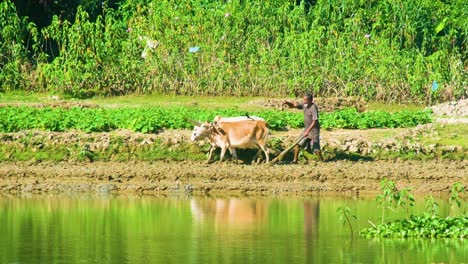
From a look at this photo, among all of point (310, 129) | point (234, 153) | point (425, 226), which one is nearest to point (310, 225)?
point (425, 226)

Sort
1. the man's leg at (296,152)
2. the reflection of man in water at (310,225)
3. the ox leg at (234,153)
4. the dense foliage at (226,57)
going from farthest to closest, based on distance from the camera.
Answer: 1. the dense foliage at (226,57)
2. the ox leg at (234,153)
3. the man's leg at (296,152)
4. the reflection of man in water at (310,225)

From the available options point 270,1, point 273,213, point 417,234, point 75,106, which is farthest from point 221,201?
point 270,1

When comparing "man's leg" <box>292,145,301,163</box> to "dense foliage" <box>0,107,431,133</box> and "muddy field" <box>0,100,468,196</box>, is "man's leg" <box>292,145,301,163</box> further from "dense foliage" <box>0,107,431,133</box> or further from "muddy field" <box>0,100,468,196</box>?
"dense foliage" <box>0,107,431,133</box>

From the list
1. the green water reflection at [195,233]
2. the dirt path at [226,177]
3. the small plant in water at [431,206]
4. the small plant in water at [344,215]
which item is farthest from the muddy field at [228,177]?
the small plant in water at [431,206]

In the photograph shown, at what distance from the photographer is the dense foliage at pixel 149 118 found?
821 inches

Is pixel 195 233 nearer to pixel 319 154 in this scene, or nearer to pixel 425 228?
pixel 425 228

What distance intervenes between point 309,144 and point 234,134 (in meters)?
1.17

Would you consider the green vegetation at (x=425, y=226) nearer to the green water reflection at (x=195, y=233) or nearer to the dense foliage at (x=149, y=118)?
the green water reflection at (x=195, y=233)

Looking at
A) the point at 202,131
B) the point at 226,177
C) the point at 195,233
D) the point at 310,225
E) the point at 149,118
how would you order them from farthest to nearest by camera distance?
1. the point at 149,118
2. the point at 202,131
3. the point at 226,177
4. the point at 310,225
5. the point at 195,233

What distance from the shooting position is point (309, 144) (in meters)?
19.5

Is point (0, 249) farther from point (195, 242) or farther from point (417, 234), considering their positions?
point (417, 234)

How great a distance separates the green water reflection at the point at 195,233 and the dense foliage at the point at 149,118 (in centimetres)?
329

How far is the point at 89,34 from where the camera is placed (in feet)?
87.3

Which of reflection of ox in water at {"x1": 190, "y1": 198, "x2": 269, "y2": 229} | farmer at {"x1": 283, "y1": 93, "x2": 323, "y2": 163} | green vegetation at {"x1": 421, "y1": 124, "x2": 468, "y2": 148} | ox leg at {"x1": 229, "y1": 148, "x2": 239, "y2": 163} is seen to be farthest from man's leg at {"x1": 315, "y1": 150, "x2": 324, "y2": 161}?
reflection of ox in water at {"x1": 190, "y1": 198, "x2": 269, "y2": 229}
